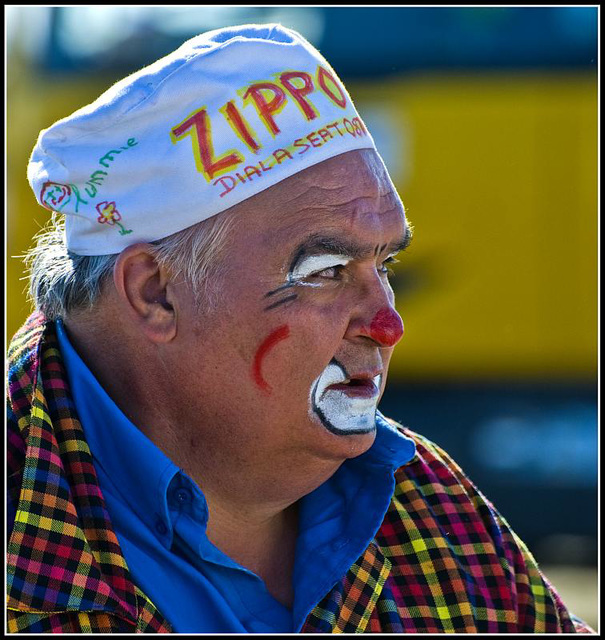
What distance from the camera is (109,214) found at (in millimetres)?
2289

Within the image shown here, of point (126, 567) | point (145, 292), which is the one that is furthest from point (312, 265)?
point (126, 567)

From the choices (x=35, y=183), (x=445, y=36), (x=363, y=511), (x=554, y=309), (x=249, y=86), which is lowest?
(x=363, y=511)

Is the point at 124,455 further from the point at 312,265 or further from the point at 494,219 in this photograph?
the point at 494,219

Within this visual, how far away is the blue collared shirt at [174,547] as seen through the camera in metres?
2.17

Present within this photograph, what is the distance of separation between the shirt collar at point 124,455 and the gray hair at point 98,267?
7.0 inches

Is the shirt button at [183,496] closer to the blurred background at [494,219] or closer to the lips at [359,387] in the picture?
the lips at [359,387]

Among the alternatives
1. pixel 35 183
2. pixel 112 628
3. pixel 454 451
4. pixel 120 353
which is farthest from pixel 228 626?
pixel 454 451

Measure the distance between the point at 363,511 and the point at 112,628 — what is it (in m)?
0.72

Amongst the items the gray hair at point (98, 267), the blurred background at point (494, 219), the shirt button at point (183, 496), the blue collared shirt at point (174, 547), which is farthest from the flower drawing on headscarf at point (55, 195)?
the blurred background at point (494, 219)

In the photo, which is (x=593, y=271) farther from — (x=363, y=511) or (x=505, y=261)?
(x=363, y=511)

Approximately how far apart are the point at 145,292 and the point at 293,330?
0.34m

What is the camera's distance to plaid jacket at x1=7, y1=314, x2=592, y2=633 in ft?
6.53

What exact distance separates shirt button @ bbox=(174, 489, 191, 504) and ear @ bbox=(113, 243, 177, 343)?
1.07 ft

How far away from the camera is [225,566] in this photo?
7.39ft
